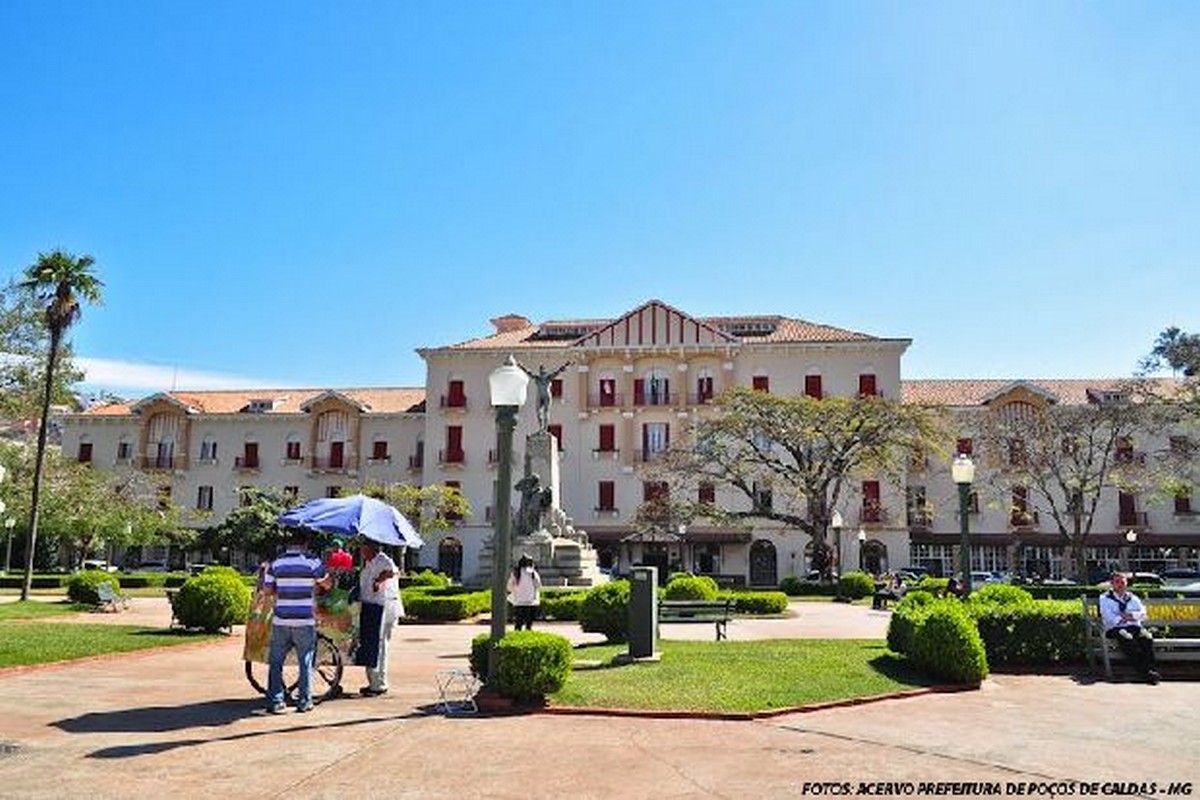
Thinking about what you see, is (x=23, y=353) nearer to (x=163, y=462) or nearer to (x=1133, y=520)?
(x=163, y=462)

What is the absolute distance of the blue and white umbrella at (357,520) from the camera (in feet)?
35.7

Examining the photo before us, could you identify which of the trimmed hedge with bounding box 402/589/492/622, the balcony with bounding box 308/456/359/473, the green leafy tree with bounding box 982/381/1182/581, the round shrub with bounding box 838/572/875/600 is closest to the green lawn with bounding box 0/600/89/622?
the trimmed hedge with bounding box 402/589/492/622

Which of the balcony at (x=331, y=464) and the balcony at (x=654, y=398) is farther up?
the balcony at (x=654, y=398)

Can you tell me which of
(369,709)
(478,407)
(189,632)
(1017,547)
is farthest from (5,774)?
(1017,547)

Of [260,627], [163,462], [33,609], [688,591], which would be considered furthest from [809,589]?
[163,462]

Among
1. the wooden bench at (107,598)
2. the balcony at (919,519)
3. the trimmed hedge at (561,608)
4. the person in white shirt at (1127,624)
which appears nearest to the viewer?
the person in white shirt at (1127,624)

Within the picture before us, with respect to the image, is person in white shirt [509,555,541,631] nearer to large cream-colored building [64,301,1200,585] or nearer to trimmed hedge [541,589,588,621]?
trimmed hedge [541,589,588,621]

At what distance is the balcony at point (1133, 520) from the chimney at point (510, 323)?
3559cm

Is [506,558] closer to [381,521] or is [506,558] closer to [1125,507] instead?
[381,521]

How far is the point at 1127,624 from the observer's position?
12.0 metres

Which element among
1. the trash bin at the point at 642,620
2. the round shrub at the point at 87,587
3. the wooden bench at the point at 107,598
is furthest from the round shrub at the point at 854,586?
the round shrub at the point at 87,587

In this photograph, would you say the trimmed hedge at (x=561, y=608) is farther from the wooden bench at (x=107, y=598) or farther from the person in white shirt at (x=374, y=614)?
the wooden bench at (x=107, y=598)

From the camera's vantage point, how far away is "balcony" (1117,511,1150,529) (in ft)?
164

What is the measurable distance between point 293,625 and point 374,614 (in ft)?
3.92
